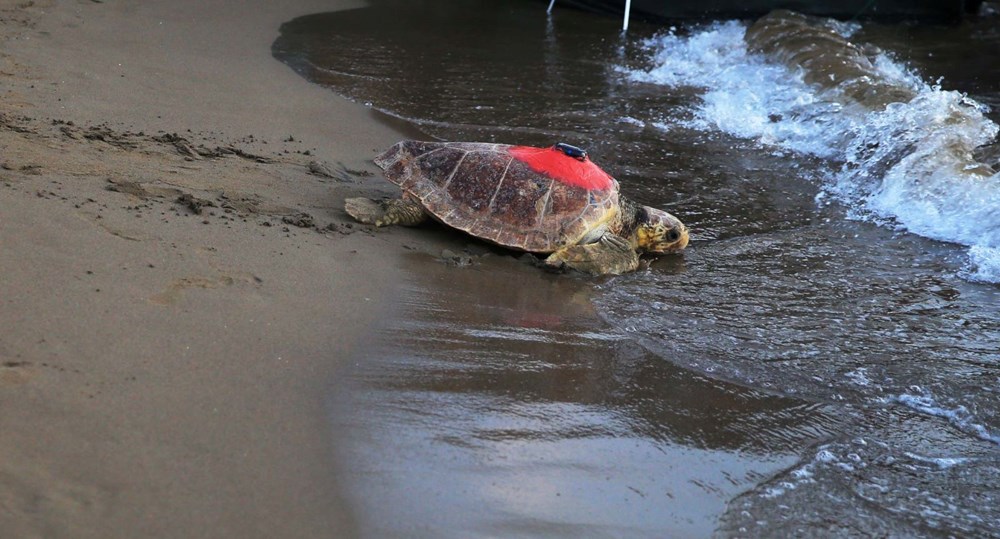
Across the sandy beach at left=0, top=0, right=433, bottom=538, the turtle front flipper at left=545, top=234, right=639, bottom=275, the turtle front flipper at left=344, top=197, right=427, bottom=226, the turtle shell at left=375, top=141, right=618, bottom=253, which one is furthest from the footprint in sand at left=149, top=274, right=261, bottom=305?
the turtle front flipper at left=545, top=234, right=639, bottom=275

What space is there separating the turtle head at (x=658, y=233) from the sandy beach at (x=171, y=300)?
128 cm

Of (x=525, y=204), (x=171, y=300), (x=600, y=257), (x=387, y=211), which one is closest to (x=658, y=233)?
(x=600, y=257)

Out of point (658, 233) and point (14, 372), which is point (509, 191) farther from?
point (14, 372)

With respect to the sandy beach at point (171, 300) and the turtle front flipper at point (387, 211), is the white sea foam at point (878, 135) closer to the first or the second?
the turtle front flipper at point (387, 211)

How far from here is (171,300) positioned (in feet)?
10.9

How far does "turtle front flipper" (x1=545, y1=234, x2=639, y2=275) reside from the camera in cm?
460

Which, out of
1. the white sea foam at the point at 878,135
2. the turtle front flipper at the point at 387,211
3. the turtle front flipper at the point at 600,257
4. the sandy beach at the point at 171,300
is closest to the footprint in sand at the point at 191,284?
the sandy beach at the point at 171,300

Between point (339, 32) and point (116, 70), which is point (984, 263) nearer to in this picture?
point (116, 70)

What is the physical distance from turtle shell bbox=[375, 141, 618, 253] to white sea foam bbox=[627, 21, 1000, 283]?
2.15 metres

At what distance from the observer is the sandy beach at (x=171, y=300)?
2.43m

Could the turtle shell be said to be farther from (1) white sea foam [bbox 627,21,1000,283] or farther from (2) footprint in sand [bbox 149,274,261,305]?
(1) white sea foam [bbox 627,21,1000,283]

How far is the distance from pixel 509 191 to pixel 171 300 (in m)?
1.94

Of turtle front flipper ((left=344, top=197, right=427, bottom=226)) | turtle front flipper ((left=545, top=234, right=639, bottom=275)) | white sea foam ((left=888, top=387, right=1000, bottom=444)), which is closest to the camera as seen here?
white sea foam ((left=888, top=387, right=1000, bottom=444))

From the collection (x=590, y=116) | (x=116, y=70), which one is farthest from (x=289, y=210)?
(x=590, y=116)
